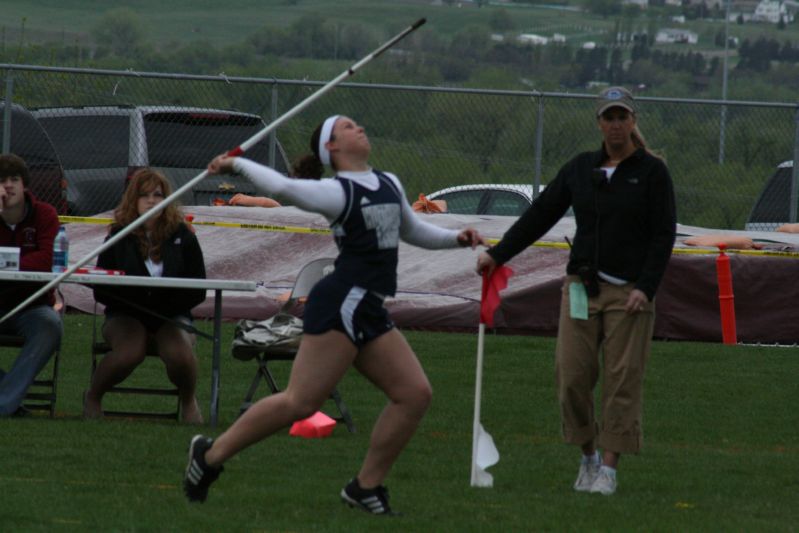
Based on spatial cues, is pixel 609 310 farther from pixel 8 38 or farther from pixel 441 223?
pixel 8 38

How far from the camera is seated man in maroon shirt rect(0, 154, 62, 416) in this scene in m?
10.2

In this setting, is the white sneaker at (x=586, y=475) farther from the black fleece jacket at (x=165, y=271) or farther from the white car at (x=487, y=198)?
the white car at (x=487, y=198)

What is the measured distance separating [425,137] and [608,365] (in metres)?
12.1

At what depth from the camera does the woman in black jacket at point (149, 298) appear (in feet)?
33.7

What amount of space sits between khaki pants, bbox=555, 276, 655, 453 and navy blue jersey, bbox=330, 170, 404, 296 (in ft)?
4.18

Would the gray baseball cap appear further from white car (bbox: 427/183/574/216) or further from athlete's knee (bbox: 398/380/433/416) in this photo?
white car (bbox: 427/183/574/216)

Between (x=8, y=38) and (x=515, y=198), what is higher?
(x=515, y=198)

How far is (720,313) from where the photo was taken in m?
15.1

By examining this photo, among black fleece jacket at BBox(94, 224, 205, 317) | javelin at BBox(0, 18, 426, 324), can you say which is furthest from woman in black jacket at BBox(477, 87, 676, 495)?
black fleece jacket at BBox(94, 224, 205, 317)

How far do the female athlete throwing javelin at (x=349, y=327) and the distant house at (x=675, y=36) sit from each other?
117 m

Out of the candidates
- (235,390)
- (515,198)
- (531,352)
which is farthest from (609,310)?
(515,198)

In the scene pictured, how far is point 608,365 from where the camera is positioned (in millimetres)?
8336

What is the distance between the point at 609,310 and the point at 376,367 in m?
1.41

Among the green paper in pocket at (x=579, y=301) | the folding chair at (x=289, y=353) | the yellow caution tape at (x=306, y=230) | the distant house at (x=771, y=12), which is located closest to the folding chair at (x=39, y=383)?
the folding chair at (x=289, y=353)
